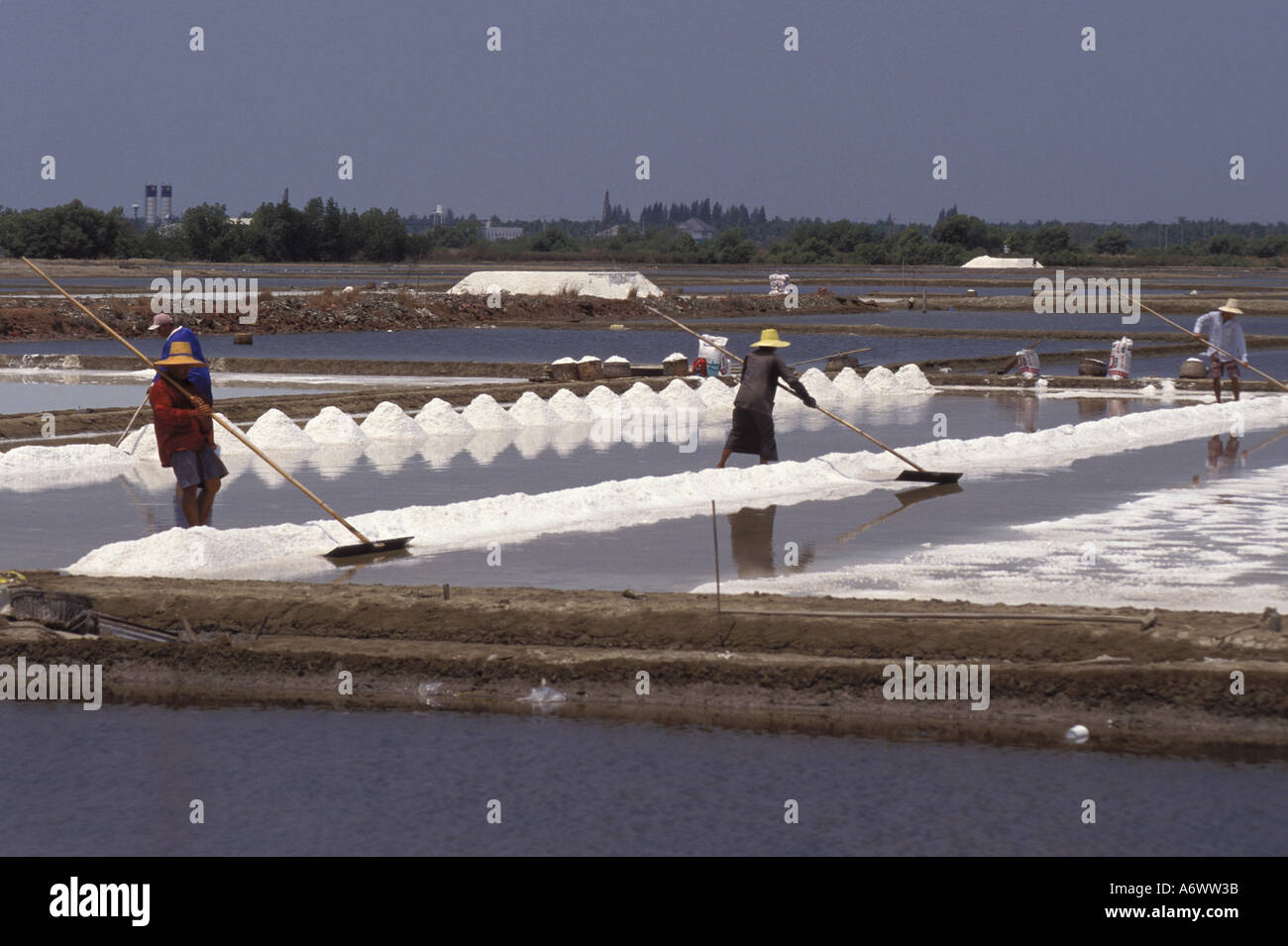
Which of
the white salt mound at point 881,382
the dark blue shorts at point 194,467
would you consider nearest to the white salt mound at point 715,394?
the white salt mound at point 881,382

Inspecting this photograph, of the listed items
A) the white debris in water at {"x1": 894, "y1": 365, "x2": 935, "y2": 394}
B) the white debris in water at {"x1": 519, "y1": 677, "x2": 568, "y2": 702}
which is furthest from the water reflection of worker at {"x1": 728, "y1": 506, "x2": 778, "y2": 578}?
the white debris in water at {"x1": 894, "y1": 365, "x2": 935, "y2": 394}

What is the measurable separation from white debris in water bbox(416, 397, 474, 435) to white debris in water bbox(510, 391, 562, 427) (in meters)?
0.80

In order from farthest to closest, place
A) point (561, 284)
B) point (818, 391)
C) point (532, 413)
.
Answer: point (561, 284) → point (818, 391) → point (532, 413)

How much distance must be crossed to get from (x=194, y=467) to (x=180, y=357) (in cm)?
62

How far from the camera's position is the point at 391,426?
16.9m

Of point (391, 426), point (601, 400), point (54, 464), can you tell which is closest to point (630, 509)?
point (54, 464)

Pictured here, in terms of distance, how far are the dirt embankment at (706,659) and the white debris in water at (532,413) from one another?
396 inches

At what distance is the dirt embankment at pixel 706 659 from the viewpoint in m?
7.02

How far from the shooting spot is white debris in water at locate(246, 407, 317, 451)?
612 inches

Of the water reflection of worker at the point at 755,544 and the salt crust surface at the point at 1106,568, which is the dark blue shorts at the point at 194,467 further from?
the salt crust surface at the point at 1106,568

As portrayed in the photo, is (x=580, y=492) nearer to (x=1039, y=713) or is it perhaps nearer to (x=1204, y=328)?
(x=1039, y=713)

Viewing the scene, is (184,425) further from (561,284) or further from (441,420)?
(561,284)

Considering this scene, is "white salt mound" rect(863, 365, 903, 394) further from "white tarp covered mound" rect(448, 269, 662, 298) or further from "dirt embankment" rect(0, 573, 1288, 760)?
"white tarp covered mound" rect(448, 269, 662, 298)
